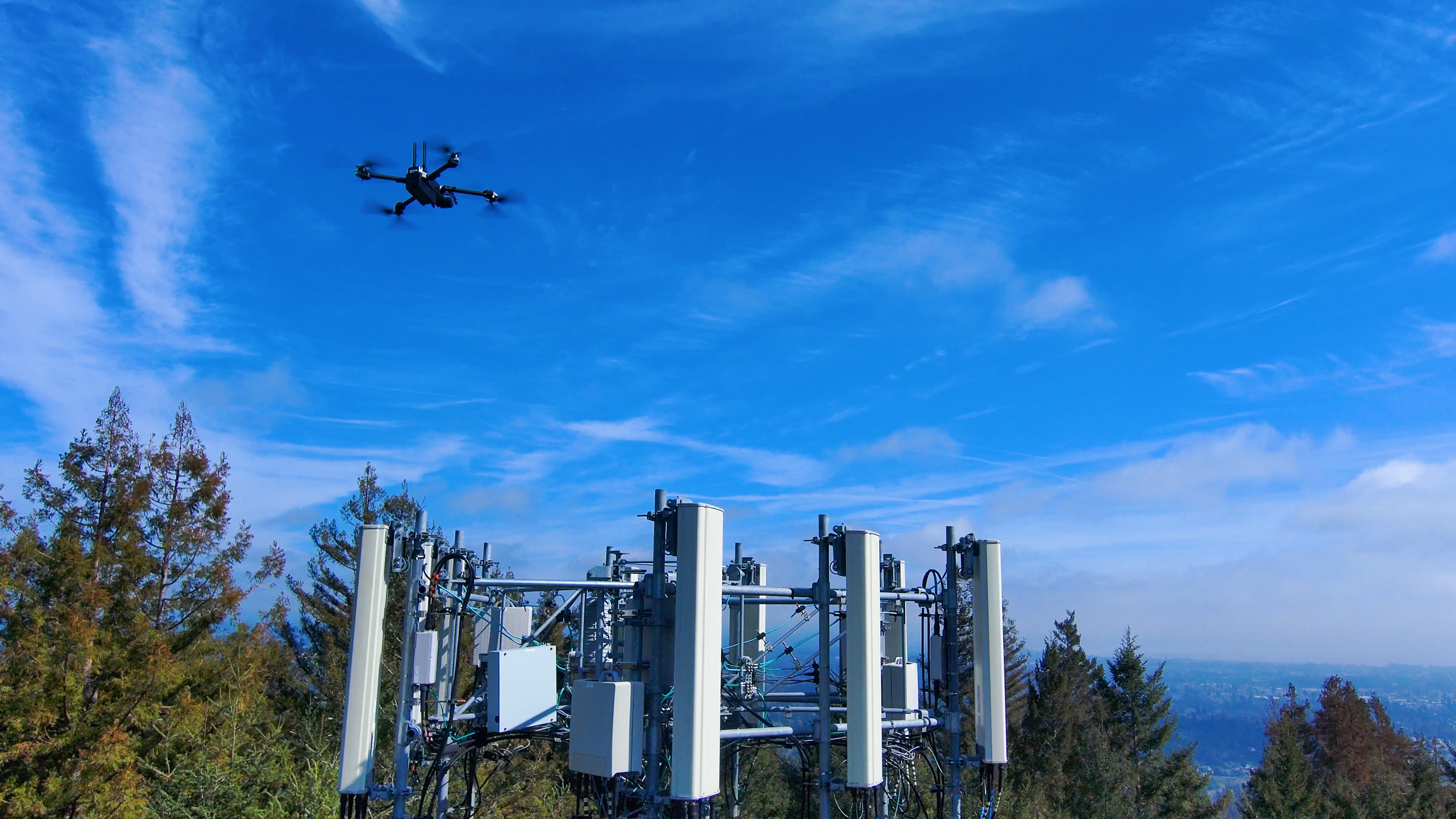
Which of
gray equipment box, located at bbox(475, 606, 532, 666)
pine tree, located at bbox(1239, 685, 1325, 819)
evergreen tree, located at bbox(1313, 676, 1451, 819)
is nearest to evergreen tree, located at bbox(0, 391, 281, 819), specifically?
gray equipment box, located at bbox(475, 606, 532, 666)

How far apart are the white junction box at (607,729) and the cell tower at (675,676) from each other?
2cm

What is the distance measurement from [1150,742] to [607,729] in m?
40.1

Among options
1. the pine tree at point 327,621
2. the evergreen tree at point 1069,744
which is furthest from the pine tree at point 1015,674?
the pine tree at point 327,621

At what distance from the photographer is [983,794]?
1641cm

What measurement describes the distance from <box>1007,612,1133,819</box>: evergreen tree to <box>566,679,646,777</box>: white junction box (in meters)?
26.0

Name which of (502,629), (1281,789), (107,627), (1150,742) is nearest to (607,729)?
(502,629)

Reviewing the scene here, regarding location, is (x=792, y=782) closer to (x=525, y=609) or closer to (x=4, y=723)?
(x=525, y=609)

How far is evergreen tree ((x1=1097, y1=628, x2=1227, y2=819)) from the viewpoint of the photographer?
39.4m

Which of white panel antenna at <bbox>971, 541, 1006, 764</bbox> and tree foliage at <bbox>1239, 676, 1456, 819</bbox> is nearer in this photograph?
white panel antenna at <bbox>971, 541, 1006, 764</bbox>

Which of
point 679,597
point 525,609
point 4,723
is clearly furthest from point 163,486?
point 679,597

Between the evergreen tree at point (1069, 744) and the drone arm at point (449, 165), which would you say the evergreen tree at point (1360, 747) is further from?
the drone arm at point (449, 165)

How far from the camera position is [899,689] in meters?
14.8

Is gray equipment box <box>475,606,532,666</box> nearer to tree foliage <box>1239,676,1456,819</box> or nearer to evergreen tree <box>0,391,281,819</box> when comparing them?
evergreen tree <box>0,391,281,819</box>

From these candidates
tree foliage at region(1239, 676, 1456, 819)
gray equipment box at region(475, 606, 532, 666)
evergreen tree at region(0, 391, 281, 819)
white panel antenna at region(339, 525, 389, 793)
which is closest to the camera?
white panel antenna at region(339, 525, 389, 793)
